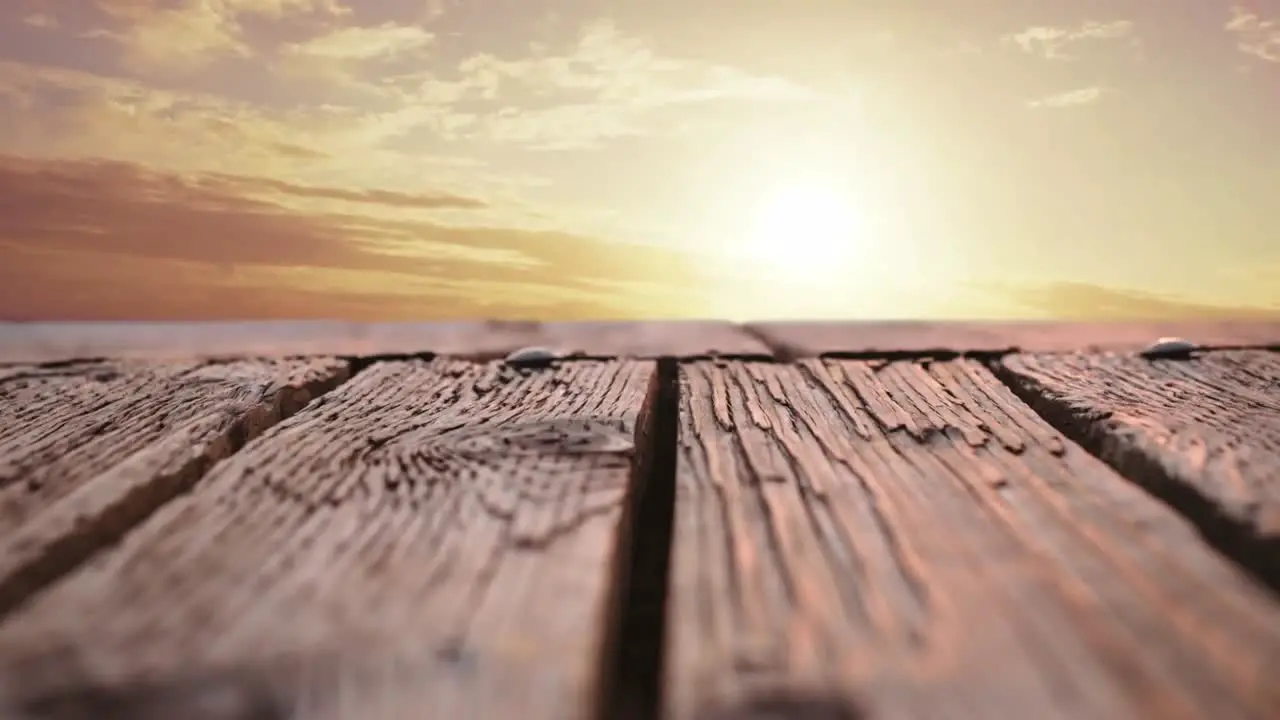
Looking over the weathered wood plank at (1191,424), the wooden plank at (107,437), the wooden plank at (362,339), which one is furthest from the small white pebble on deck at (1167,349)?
the wooden plank at (107,437)

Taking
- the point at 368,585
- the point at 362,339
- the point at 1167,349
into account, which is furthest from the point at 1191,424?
the point at 362,339

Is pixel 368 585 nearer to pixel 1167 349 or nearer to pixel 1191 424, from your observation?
pixel 1191 424

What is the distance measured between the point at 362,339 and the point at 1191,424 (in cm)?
148

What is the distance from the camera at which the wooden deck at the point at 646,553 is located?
0.64 meters

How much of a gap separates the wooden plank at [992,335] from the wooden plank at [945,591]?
2.48 ft

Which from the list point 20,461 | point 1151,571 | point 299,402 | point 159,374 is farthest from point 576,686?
point 159,374

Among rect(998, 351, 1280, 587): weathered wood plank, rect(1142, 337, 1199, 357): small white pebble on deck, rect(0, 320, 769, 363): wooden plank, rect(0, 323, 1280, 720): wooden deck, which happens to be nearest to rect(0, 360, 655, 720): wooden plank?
rect(0, 323, 1280, 720): wooden deck

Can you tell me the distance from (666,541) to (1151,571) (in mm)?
484

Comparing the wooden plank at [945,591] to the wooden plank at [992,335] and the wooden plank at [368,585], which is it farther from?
the wooden plank at [992,335]

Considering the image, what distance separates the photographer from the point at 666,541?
113 centimetres

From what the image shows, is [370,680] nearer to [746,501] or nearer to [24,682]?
[24,682]

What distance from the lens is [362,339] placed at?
2133 mm

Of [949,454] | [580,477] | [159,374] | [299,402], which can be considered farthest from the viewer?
[159,374]

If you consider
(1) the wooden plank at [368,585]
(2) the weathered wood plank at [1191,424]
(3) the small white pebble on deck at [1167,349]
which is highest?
(3) the small white pebble on deck at [1167,349]
